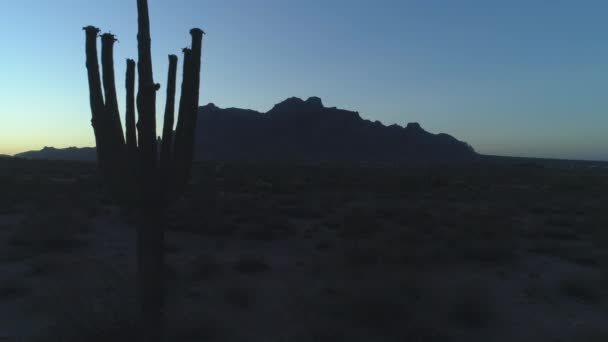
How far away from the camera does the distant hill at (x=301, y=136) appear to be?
162 meters

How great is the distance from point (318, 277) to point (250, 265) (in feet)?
5.61

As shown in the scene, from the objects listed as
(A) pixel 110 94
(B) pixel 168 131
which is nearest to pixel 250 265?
(B) pixel 168 131

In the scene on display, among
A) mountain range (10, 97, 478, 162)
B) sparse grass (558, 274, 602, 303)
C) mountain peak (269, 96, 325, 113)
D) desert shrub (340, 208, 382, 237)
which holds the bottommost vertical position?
sparse grass (558, 274, 602, 303)

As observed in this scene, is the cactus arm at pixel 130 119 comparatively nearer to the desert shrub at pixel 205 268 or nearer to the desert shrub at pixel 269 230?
the desert shrub at pixel 205 268

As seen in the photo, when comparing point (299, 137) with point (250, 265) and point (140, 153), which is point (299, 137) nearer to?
point (250, 265)

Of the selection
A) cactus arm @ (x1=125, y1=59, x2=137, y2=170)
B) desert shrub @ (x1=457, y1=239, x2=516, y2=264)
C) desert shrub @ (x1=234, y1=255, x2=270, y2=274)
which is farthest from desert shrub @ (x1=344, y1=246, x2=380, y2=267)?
cactus arm @ (x1=125, y1=59, x2=137, y2=170)

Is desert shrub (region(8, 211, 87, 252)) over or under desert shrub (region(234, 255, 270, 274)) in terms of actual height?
over

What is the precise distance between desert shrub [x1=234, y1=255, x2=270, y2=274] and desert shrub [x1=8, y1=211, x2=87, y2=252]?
5.19 m

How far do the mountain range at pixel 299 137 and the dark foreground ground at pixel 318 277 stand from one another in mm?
140737

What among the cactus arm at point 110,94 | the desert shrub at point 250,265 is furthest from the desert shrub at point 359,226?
the cactus arm at point 110,94

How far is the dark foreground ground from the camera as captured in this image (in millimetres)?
6254

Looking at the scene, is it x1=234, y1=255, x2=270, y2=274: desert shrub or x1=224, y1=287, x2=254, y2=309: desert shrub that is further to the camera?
x1=234, y1=255, x2=270, y2=274: desert shrub

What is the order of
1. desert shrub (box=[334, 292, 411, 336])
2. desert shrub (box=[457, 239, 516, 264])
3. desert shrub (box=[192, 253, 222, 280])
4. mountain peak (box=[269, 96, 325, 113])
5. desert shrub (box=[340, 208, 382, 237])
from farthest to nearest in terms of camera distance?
mountain peak (box=[269, 96, 325, 113]), desert shrub (box=[340, 208, 382, 237]), desert shrub (box=[457, 239, 516, 264]), desert shrub (box=[192, 253, 222, 280]), desert shrub (box=[334, 292, 411, 336])

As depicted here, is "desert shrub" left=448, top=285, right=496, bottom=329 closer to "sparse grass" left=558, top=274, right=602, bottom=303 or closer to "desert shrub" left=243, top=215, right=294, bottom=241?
"sparse grass" left=558, top=274, right=602, bottom=303
